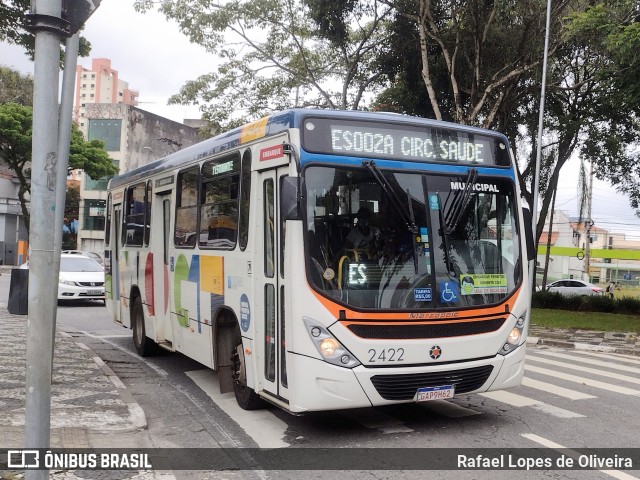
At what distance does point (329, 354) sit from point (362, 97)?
20.3 metres

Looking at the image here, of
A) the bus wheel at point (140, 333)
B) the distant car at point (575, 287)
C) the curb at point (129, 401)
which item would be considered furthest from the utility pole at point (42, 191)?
the distant car at point (575, 287)

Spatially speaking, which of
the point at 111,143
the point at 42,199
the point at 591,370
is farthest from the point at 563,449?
the point at 111,143

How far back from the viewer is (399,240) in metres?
6.03

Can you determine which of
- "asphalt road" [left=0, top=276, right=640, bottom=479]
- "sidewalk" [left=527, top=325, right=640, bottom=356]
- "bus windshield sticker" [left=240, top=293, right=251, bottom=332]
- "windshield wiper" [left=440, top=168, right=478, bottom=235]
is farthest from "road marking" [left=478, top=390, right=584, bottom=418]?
"sidewalk" [left=527, top=325, right=640, bottom=356]

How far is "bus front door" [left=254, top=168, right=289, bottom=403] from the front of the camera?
239 inches

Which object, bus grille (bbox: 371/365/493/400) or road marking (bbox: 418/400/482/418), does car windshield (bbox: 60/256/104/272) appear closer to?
road marking (bbox: 418/400/482/418)

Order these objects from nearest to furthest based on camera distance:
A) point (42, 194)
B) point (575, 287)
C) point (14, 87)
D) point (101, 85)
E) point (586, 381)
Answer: point (42, 194) < point (586, 381) < point (575, 287) < point (14, 87) < point (101, 85)

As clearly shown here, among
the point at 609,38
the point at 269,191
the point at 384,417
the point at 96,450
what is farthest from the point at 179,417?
the point at 609,38

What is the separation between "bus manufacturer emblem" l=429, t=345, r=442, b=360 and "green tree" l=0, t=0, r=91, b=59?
732 cm

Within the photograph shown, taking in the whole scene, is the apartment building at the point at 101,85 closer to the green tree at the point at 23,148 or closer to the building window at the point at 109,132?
the building window at the point at 109,132

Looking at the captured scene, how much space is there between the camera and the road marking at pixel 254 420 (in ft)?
20.2

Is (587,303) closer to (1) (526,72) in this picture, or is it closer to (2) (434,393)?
(1) (526,72)

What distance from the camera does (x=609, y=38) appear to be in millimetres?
14672

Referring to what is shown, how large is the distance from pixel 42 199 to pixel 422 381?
143 inches
